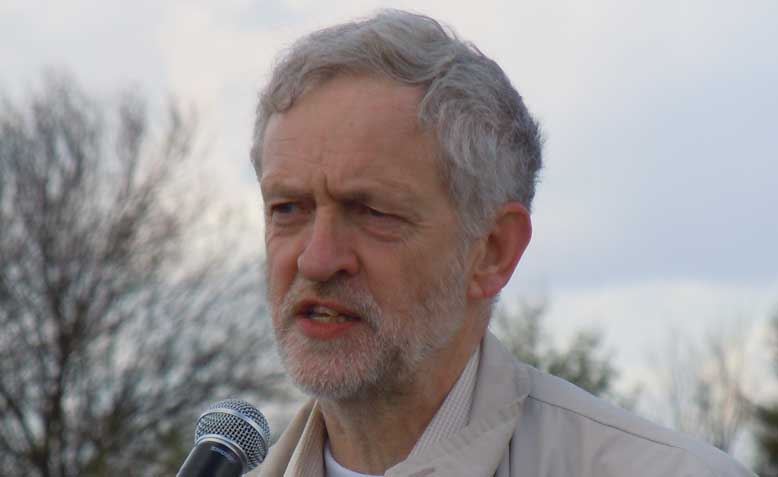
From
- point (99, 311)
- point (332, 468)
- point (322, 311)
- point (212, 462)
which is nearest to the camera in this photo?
point (212, 462)

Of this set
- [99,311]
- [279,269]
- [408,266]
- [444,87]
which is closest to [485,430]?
[408,266]

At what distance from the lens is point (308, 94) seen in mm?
4160

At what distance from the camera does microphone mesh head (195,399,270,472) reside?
11.5 ft

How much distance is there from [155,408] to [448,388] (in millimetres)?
25390

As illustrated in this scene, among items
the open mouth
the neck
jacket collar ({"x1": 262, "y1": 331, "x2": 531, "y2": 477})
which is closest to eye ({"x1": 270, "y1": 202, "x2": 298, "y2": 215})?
the open mouth

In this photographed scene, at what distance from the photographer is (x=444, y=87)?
13.6 ft

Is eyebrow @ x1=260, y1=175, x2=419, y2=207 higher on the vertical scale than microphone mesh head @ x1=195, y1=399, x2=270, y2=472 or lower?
higher

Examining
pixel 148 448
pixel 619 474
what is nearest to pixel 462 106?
pixel 619 474

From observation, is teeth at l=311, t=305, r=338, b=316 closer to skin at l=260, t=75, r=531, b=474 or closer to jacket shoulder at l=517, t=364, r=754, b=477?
skin at l=260, t=75, r=531, b=474

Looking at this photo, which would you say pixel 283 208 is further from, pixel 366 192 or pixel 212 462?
pixel 212 462

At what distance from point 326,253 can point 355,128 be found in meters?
0.36

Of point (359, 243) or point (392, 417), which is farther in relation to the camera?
point (392, 417)

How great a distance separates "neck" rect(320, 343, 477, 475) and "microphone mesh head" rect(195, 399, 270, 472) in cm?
48

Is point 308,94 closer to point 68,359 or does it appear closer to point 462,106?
point 462,106
